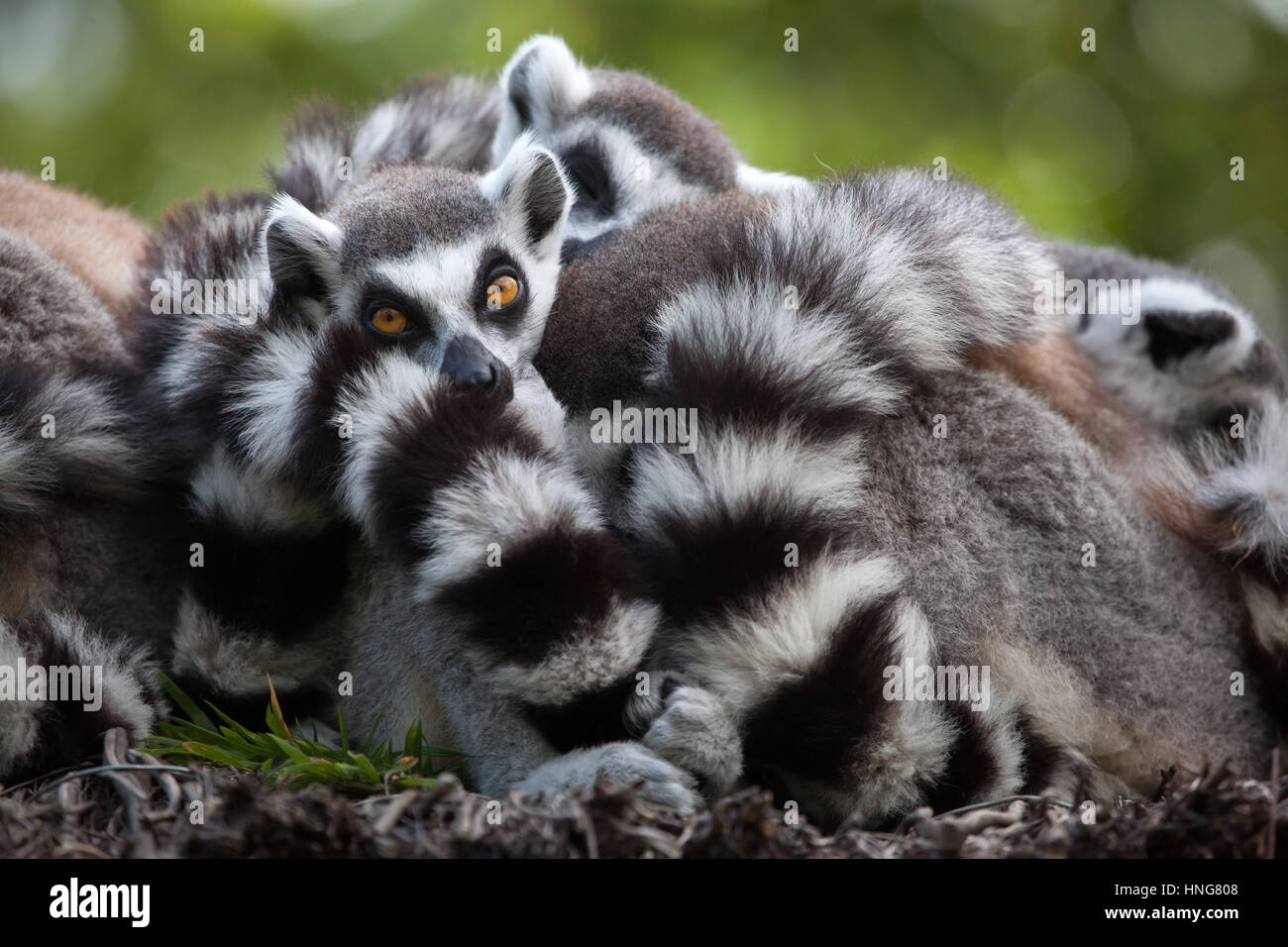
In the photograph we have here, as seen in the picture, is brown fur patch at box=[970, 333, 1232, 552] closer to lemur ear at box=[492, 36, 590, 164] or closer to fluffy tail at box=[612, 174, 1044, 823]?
fluffy tail at box=[612, 174, 1044, 823]

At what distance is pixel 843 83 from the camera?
7.47 m

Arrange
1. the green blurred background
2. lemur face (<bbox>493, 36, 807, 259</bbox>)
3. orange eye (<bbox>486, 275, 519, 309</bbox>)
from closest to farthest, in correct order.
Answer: orange eye (<bbox>486, 275, 519, 309</bbox>), lemur face (<bbox>493, 36, 807, 259</bbox>), the green blurred background

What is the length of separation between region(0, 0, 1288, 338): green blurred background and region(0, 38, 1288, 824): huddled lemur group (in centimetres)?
385

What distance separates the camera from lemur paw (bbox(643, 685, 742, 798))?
225 centimetres

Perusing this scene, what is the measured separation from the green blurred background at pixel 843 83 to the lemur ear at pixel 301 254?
4056mm

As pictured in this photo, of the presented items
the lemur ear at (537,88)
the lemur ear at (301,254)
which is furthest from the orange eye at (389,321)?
the lemur ear at (537,88)

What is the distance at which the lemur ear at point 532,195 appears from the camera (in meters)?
3.10

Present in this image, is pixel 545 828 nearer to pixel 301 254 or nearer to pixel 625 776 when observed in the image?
pixel 625 776

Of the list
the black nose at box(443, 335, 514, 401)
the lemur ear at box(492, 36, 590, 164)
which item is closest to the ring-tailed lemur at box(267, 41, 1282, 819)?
the black nose at box(443, 335, 514, 401)

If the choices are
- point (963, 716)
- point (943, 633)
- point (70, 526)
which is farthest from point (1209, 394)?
point (70, 526)

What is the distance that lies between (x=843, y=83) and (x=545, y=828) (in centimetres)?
653

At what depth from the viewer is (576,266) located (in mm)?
3090

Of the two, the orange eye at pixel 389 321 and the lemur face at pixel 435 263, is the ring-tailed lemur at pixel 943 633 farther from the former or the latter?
the orange eye at pixel 389 321
